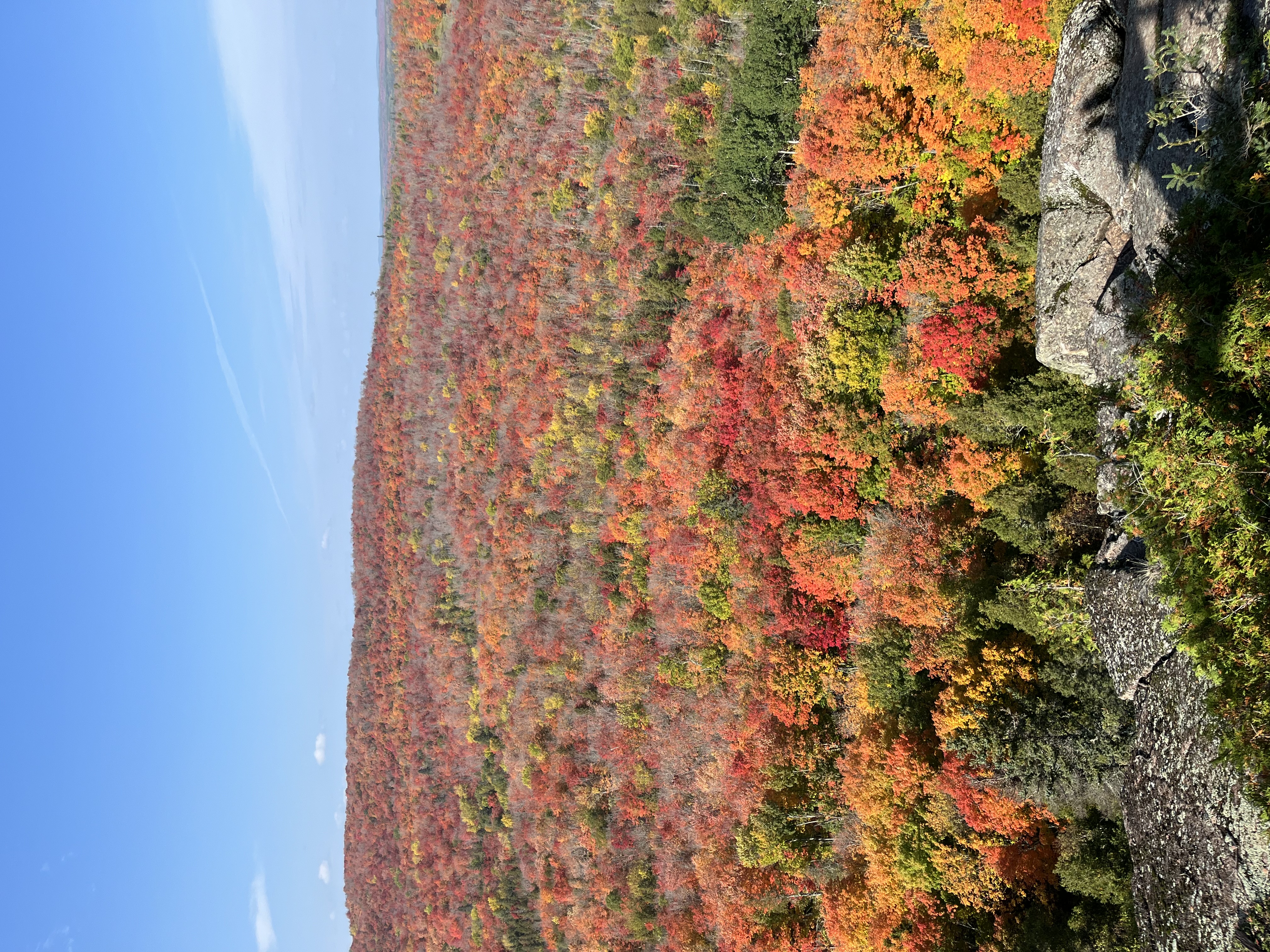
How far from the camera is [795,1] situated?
36.6m

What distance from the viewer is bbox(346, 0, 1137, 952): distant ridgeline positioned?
79.7 feet

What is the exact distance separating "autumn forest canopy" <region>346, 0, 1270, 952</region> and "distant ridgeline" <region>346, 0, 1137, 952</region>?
7.5 inches

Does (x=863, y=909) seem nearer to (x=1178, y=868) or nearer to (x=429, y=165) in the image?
(x=1178, y=868)

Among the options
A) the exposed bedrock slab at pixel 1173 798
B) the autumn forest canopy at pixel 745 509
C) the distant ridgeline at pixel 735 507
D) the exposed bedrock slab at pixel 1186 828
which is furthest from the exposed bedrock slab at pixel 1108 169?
the exposed bedrock slab at pixel 1186 828

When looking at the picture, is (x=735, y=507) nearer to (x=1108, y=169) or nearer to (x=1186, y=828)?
(x=1108, y=169)

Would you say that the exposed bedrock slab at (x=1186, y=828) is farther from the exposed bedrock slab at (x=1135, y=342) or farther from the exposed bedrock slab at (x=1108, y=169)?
the exposed bedrock slab at (x=1108, y=169)

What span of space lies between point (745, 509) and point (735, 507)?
2.22 ft

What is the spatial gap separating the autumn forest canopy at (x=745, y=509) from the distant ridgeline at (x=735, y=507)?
19 cm

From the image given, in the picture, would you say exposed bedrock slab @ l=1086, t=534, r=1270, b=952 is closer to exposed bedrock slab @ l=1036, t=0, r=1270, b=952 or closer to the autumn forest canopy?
exposed bedrock slab @ l=1036, t=0, r=1270, b=952

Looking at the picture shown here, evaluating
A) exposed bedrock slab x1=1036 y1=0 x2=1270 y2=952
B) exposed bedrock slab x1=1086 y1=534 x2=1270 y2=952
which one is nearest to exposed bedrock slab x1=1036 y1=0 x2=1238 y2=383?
exposed bedrock slab x1=1036 y1=0 x2=1270 y2=952

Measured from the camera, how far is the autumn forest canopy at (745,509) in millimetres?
23562

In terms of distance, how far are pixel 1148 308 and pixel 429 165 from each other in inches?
3249

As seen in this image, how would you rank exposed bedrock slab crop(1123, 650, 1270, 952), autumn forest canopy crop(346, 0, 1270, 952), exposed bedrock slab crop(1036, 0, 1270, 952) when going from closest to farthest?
1. exposed bedrock slab crop(1123, 650, 1270, 952)
2. exposed bedrock slab crop(1036, 0, 1270, 952)
3. autumn forest canopy crop(346, 0, 1270, 952)

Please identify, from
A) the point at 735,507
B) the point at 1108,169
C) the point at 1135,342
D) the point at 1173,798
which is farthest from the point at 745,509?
the point at 1173,798
